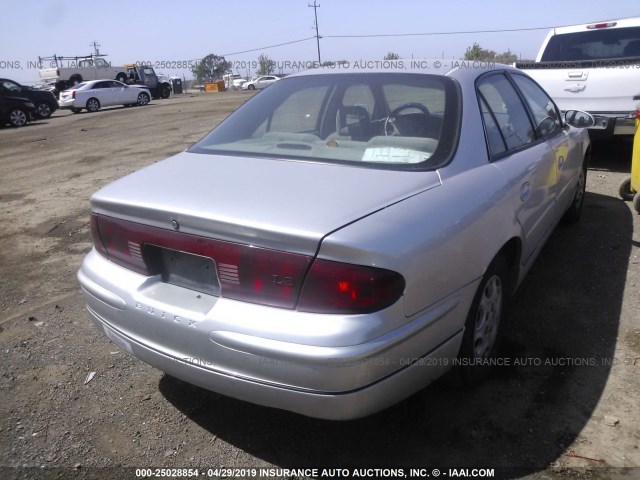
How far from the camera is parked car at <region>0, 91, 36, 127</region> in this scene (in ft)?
63.2

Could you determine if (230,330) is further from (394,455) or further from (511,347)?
(511,347)

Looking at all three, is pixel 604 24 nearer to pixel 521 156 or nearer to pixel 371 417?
pixel 521 156

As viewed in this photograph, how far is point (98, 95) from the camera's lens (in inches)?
1047

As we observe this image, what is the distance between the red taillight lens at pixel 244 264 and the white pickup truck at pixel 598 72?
6.29 metres

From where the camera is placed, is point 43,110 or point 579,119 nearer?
point 579,119

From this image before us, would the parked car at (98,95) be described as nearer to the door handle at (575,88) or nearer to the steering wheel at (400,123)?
the door handle at (575,88)

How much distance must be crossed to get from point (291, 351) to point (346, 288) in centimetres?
30

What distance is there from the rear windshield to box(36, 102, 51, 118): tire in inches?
795

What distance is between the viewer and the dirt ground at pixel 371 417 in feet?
7.95

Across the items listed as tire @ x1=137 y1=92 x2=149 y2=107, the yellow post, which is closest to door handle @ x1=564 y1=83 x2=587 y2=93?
the yellow post

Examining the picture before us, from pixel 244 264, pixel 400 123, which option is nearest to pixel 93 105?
pixel 400 123

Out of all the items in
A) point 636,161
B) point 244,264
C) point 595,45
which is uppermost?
point 595,45

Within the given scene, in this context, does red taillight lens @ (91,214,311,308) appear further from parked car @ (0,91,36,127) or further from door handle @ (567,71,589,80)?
parked car @ (0,91,36,127)

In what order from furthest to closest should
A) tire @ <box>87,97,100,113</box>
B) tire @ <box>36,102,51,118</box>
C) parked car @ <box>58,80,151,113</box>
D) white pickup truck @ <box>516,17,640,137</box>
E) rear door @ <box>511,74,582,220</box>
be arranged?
tire @ <box>87,97,100,113</box>
parked car @ <box>58,80,151,113</box>
tire @ <box>36,102,51,118</box>
white pickup truck @ <box>516,17,640,137</box>
rear door @ <box>511,74,582,220</box>
